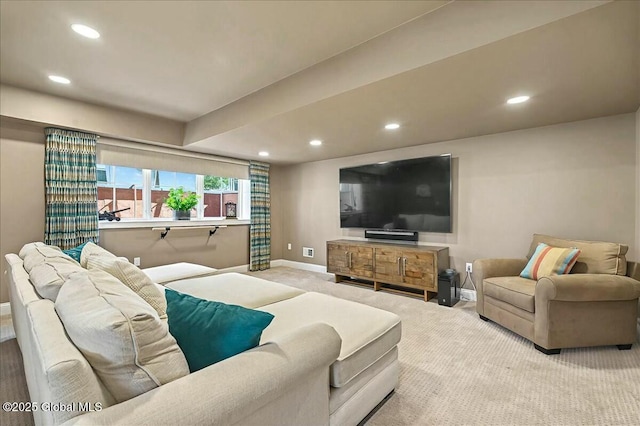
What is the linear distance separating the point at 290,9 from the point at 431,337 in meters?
2.82

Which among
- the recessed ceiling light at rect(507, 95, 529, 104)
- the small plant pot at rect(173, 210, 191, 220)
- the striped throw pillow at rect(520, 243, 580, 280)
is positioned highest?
the recessed ceiling light at rect(507, 95, 529, 104)

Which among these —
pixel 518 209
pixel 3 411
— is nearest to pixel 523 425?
pixel 518 209

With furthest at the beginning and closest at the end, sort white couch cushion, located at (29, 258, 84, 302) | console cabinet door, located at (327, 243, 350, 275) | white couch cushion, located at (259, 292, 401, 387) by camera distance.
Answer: console cabinet door, located at (327, 243, 350, 275) < white couch cushion, located at (259, 292, 401, 387) < white couch cushion, located at (29, 258, 84, 302)

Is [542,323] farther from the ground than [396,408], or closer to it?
farther from the ground

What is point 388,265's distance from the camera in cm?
412

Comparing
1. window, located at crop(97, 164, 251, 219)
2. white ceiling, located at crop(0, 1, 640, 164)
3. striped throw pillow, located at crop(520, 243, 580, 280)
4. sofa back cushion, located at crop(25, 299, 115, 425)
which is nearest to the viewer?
sofa back cushion, located at crop(25, 299, 115, 425)

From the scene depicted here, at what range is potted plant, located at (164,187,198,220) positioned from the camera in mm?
4562

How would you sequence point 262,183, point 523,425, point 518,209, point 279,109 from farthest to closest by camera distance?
point 262,183
point 518,209
point 279,109
point 523,425

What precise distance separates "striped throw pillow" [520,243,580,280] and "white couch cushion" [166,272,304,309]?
88.5 inches

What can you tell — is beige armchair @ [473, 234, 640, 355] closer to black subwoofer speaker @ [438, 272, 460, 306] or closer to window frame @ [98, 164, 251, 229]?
black subwoofer speaker @ [438, 272, 460, 306]

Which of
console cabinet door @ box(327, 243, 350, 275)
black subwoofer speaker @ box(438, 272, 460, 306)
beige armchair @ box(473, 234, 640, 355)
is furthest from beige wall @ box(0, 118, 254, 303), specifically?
beige armchair @ box(473, 234, 640, 355)

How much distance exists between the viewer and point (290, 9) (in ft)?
6.14

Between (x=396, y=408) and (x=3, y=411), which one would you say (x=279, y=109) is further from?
(x=3, y=411)

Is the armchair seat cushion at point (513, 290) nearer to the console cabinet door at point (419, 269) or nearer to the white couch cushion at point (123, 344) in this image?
the console cabinet door at point (419, 269)
